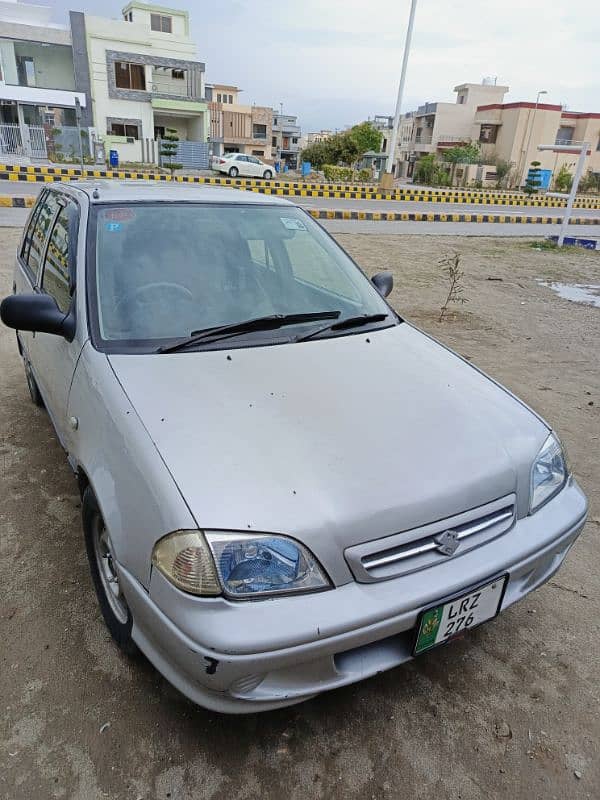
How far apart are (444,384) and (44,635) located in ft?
6.19

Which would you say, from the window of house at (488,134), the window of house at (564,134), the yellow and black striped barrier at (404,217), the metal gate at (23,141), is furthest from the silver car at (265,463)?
the window of house at (564,134)

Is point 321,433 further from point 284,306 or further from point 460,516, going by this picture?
point 284,306

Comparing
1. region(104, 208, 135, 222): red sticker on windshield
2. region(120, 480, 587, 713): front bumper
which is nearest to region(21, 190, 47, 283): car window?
region(104, 208, 135, 222): red sticker on windshield

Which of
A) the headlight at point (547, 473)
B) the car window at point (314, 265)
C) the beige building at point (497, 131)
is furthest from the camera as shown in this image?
the beige building at point (497, 131)

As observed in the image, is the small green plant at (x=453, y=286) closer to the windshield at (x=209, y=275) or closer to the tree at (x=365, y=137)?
the windshield at (x=209, y=275)

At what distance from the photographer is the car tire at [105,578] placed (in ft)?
6.46

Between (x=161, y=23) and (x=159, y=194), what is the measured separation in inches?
1642

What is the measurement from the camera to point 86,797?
5.19 ft

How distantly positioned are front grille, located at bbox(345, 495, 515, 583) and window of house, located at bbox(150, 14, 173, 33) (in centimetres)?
4299

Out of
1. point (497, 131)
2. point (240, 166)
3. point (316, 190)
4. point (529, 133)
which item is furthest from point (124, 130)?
point (497, 131)

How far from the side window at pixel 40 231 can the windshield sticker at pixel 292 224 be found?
4.31ft

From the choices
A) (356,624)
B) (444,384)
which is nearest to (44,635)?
(356,624)

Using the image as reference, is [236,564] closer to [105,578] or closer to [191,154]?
[105,578]

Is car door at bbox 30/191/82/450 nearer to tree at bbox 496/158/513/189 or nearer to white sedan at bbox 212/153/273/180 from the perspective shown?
white sedan at bbox 212/153/273/180
